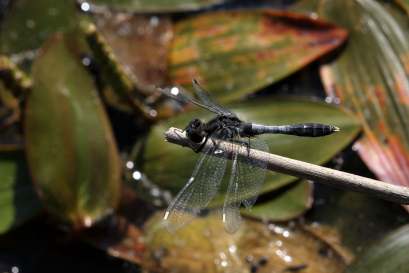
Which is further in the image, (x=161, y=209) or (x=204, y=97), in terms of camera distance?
(x=161, y=209)

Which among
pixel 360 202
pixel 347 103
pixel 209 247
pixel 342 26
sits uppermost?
pixel 342 26

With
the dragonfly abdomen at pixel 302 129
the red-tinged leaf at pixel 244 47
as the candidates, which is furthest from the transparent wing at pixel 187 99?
the red-tinged leaf at pixel 244 47

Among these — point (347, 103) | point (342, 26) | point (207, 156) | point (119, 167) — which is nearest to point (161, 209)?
point (119, 167)

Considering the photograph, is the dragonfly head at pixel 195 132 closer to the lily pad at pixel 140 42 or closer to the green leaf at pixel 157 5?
the lily pad at pixel 140 42

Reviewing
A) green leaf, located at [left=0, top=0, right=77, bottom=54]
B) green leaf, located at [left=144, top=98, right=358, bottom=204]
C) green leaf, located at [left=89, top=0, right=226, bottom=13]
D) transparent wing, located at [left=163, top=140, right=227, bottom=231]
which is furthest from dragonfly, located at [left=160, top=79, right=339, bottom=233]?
green leaf, located at [left=0, top=0, right=77, bottom=54]

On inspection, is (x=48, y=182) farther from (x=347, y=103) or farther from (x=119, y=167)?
(x=347, y=103)

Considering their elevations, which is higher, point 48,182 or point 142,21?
point 142,21

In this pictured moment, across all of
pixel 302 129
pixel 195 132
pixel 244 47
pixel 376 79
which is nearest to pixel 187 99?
pixel 195 132
